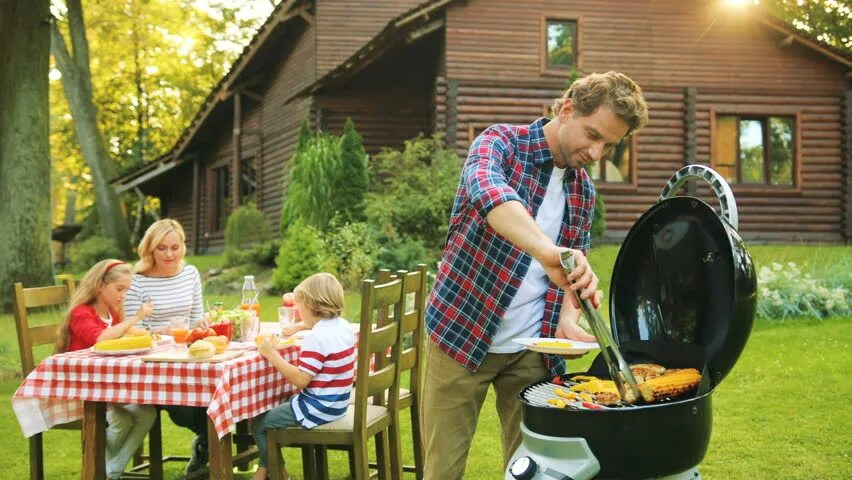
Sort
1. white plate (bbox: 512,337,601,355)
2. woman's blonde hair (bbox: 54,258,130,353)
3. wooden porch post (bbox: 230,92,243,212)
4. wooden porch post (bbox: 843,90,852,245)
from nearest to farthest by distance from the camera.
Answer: white plate (bbox: 512,337,601,355) < woman's blonde hair (bbox: 54,258,130,353) < wooden porch post (bbox: 843,90,852,245) < wooden porch post (bbox: 230,92,243,212)

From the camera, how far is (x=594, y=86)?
274 cm

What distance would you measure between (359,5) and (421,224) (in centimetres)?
732

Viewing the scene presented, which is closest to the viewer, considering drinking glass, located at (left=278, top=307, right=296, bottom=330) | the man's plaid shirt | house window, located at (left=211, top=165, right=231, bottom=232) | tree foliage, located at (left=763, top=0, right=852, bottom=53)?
the man's plaid shirt

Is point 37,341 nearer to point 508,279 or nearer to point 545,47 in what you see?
point 508,279

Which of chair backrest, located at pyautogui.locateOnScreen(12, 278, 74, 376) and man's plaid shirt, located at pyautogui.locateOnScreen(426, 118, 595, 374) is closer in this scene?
man's plaid shirt, located at pyautogui.locateOnScreen(426, 118, 595, 374)

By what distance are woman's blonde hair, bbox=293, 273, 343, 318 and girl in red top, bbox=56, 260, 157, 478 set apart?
3.28 feet

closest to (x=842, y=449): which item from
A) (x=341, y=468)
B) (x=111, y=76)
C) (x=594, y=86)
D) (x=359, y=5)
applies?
(x=341, y=468)

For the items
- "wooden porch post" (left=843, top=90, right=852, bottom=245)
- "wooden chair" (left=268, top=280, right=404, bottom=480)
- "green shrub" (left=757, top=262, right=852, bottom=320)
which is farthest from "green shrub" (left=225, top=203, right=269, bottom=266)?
"wooden chair" (left=268, top=280, right=404, bottom=480)

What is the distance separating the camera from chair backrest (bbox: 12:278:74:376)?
491 centimetres

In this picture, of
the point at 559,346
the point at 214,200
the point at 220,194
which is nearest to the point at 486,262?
the point at 559,346

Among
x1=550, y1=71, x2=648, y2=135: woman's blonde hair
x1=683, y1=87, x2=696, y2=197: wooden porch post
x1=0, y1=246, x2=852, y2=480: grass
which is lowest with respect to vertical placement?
x1=0, y1=246, x2=852, y2=480: grass

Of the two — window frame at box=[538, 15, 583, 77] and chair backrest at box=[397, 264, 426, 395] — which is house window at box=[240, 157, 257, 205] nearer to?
window frame at box=[538, 15, 583, 77]

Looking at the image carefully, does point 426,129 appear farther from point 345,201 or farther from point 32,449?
point 32,449

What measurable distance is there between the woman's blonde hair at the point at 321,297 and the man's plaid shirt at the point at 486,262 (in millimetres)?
1328
